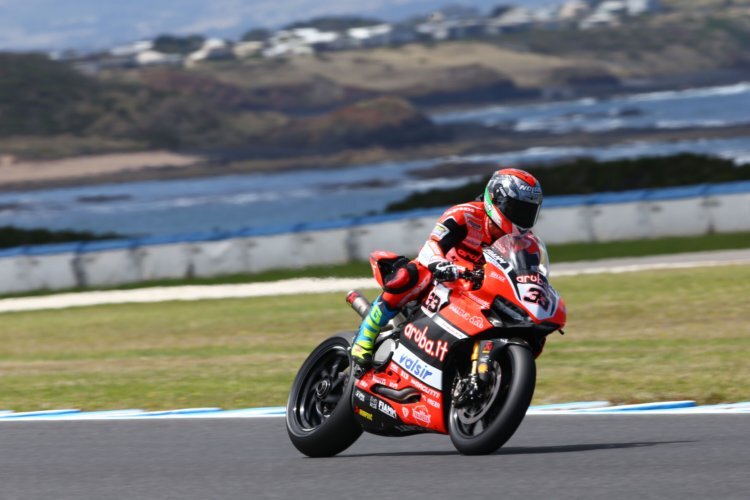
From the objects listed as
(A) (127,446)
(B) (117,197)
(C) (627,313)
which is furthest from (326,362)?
(B) (117,197)

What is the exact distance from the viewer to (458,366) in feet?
26.3

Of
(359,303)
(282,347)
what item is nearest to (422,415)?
(359,303)

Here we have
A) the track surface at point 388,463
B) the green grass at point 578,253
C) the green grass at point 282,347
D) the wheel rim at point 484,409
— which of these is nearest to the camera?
the track surface at point 388,463

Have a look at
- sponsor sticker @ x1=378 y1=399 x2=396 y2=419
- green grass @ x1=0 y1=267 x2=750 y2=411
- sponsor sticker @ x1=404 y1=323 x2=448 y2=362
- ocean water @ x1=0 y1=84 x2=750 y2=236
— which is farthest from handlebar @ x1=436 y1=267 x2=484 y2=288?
ocean water @ x1=0 y1=84 x2=750 y2=236

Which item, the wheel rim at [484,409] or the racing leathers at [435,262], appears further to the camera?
the racing leathers at [435,262]

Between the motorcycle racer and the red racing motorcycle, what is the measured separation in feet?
0.33

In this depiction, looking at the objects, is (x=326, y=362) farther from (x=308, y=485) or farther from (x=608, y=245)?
(x=608, y=245)

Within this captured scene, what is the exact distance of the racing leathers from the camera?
8.15 m

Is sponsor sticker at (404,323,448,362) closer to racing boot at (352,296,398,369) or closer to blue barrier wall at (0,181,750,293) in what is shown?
racing boot at (352,296,398,369)

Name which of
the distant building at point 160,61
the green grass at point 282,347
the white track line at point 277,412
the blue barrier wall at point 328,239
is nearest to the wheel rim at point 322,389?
the white track line at point 277,412

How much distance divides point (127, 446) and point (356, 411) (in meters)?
1.71

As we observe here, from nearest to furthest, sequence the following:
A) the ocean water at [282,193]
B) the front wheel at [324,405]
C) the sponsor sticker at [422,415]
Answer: the sponsor sticker at [422,415] → the front wheel at [324,405] → the ocean water at [282,193]

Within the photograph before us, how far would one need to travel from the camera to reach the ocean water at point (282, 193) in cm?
9644

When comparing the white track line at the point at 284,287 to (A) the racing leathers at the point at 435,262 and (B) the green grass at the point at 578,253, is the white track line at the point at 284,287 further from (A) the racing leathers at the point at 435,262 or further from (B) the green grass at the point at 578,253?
(A) the racing leathers at the point at 435,262
